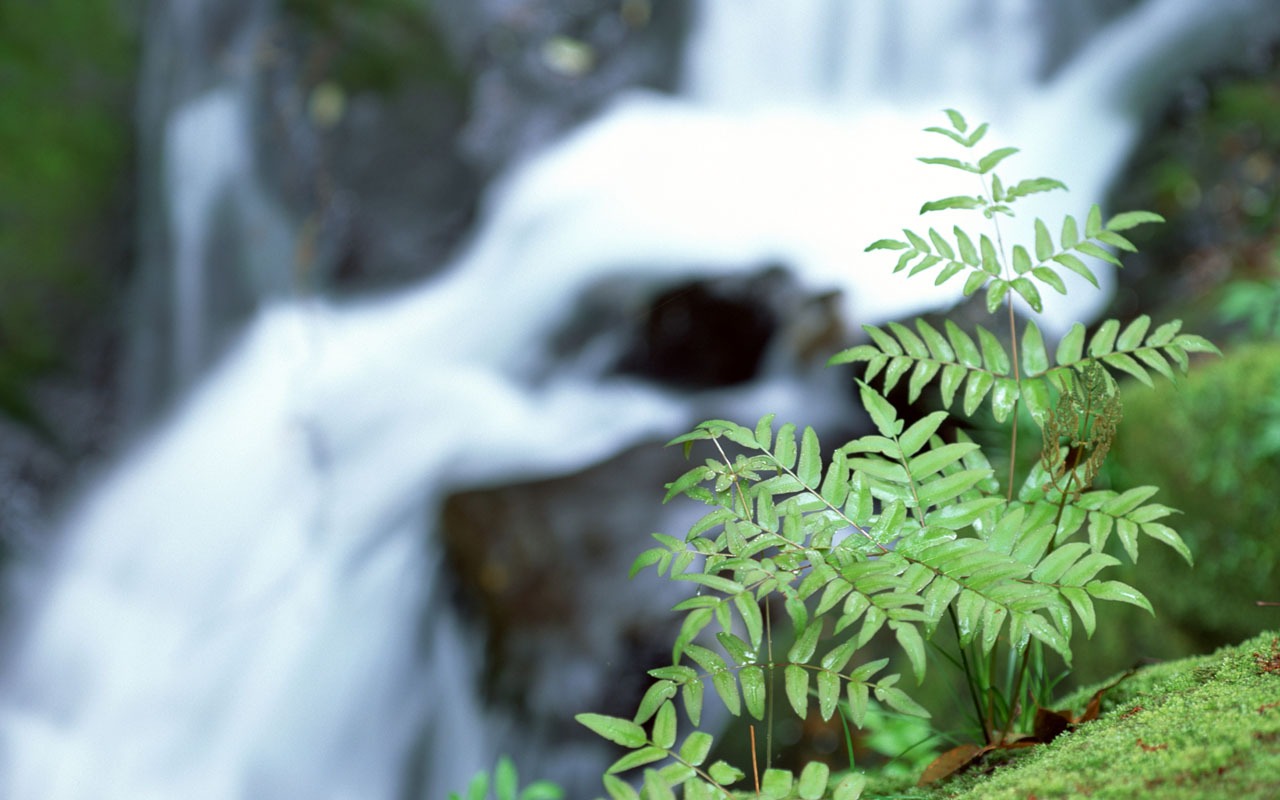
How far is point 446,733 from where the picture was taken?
11.7 ft

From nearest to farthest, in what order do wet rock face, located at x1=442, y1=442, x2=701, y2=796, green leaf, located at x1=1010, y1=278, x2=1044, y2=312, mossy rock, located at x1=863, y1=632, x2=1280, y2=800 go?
mossy rock, located at x1=863, y1=632, x2=1280, y2=800 < green leaf, located at x1=1010, y1=278, x2=1044, y2=312 < wet rock face, located at x1=442, y1=442, x2=701, y2=796

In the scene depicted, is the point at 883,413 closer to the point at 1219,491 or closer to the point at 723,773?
the point at 723,773

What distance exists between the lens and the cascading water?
3826 mm

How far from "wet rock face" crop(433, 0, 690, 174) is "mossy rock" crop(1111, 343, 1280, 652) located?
395 cm

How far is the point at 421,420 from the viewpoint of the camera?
15.3ft

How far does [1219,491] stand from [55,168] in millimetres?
6314

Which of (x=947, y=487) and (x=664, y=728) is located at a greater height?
(x=947, y=487)

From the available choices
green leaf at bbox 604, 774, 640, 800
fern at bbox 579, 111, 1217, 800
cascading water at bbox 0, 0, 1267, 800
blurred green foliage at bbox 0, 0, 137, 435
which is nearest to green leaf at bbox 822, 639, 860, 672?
fern at bbox 579, 111, 1217, 800

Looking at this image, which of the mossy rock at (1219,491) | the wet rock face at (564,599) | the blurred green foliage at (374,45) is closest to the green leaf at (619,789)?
the mossy rock at (1219,491)

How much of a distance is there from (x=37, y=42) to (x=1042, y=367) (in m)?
6.65

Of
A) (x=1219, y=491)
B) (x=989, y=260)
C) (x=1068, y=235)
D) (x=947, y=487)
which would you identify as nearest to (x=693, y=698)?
(x=947, y=487)

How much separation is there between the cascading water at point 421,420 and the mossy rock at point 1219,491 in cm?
62

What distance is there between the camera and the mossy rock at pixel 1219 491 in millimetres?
2344

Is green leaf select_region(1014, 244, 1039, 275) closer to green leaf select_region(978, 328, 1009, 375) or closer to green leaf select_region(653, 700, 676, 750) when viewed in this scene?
green leaf select_region(978, 328, 1009, 375)
